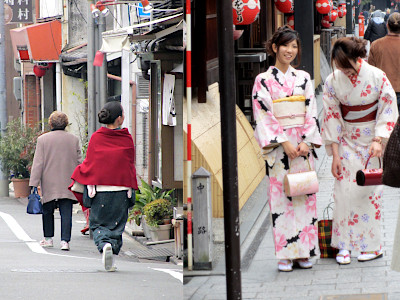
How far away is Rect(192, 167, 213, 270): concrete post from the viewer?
5367 mm

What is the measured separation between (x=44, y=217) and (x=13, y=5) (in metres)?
18.3

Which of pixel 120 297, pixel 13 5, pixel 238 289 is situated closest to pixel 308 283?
pixel 238 289

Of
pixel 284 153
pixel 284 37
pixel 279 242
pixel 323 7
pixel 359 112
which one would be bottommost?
pixel 279 242

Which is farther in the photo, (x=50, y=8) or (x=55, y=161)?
(x=50, y=8)

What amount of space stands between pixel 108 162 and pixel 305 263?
3.67 metres

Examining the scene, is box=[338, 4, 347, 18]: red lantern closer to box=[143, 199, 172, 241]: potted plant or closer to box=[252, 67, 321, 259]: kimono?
box=[143, 199, 172, 241]: potted plant

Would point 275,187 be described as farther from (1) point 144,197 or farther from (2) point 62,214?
(1) point 144,197

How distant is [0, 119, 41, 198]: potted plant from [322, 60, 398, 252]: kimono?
18.3 metres

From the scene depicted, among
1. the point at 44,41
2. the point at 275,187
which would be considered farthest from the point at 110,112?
the point at 44,41

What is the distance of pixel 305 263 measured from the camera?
6051 mm

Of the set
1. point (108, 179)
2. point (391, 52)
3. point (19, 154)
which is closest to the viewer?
point (391, 52)

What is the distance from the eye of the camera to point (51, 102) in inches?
1299

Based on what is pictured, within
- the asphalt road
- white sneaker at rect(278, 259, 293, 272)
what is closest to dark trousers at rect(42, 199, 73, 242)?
the asphalt road

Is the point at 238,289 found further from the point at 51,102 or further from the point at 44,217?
the point at 51,102
